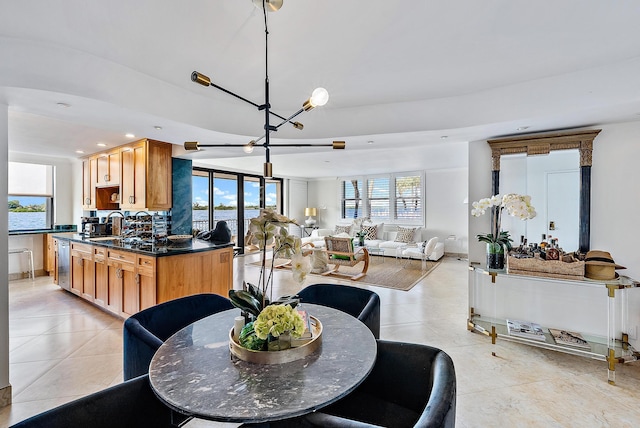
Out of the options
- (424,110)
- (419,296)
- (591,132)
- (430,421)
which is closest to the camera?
(430,421)

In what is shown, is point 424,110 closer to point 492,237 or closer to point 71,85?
point 492,237

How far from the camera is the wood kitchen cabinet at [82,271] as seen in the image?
392 cm

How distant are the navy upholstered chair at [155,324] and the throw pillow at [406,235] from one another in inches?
259

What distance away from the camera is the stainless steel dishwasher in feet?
14.3

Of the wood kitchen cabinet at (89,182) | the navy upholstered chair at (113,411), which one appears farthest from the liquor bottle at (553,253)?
the wood kitchen cabinet at (89,182)

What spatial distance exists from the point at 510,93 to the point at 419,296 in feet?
10.1

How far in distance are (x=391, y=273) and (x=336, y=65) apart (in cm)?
475

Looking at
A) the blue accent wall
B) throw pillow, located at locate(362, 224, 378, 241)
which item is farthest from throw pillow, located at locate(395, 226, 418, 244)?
the blue accent wall

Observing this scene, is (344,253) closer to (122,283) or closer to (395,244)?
(395,244)

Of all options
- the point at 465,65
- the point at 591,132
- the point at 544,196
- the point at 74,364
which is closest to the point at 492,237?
the point at 544,196

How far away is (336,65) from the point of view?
7.00ft

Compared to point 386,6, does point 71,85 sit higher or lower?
lower

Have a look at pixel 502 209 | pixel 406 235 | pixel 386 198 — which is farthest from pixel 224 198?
pixel 502 209

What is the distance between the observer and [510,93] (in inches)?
98.4
